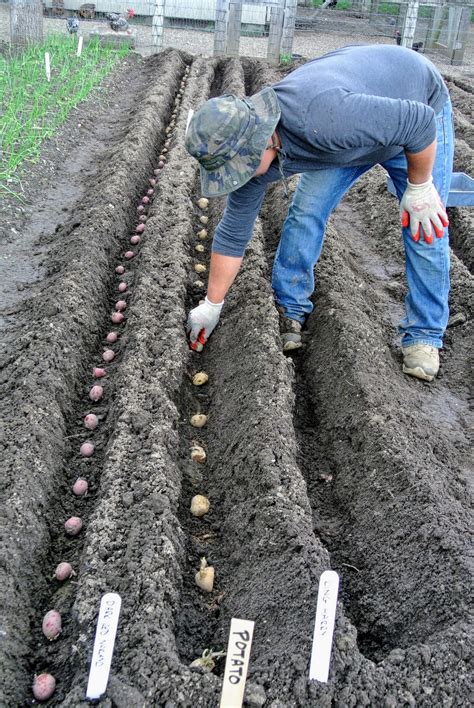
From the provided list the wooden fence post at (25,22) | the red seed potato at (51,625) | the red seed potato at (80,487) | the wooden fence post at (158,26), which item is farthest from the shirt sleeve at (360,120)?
the wooden fence post at (158,26)

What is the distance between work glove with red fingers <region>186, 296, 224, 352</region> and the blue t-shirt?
0.31 m

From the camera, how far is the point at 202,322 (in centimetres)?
308

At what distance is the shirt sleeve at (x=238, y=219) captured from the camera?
2.69 metres

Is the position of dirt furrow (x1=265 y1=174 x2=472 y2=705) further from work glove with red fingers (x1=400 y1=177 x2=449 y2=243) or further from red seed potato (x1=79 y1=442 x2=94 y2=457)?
red seed potato (x1=79 y1=442 x2=94 y2=457)

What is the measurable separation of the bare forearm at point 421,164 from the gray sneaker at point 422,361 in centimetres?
78

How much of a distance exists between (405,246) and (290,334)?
2.16 feet

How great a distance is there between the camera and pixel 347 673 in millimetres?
1705

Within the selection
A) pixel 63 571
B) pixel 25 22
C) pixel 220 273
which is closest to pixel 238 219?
pixel 220 273

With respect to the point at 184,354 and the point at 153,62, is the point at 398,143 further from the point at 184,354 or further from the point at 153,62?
the point at 153,62

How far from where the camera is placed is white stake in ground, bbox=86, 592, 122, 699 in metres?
1.53

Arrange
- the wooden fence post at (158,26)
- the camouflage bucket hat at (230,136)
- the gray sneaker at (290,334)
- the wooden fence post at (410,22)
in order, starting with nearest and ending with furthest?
the camouflage bucket hat at (230,136), the gray sneaker at (290,334), the wooden fence post at (158,26), the wooden fence post at (410,22)

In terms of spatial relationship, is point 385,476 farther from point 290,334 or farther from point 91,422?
point 91,422

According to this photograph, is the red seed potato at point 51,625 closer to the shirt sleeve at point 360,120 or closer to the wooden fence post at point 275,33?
→ the shirt sleeve at point 360,120

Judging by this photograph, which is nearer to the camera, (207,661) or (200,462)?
(207,661)
